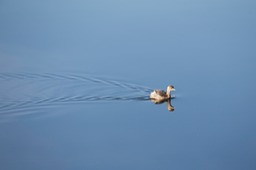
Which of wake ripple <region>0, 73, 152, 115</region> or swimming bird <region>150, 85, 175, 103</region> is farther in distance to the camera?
swimming bird <region>150, 85, 175, 103</region>

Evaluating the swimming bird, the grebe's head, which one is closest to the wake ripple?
the swimming bird

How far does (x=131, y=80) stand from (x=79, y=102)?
6.82ft

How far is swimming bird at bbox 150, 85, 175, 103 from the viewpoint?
1950 cm

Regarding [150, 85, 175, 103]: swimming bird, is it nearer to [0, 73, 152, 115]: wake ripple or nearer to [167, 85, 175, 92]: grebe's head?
[167, 85, 175, 92]: grebe's head

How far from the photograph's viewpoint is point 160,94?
19.5m

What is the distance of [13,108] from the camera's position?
60.8ft

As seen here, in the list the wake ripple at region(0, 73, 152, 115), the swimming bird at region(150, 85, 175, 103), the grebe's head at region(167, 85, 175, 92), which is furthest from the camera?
the grebe's head at region(167, 85, 175, 92)

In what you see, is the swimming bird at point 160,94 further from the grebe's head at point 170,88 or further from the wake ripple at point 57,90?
the wake ripple at point 57,90

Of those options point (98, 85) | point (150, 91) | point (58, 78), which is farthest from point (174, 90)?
point (58, 78)

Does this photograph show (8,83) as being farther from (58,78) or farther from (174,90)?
(174,90)

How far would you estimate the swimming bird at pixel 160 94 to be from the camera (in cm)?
1950

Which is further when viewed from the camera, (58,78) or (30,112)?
(58,78)

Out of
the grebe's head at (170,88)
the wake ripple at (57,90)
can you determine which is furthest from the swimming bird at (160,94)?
the wake ripple at (57,90)

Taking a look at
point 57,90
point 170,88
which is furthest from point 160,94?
point 57,90
